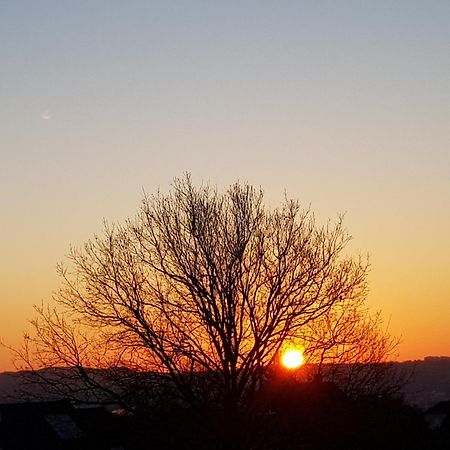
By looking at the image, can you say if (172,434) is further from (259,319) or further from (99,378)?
(259,319)

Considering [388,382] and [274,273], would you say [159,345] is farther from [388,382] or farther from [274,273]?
[388,382]

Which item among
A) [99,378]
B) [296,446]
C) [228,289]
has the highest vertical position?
[228,289]

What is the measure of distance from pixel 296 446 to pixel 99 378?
21.3 feet

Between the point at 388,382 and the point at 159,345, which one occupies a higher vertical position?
the point at 159,345

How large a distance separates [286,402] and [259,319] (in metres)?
2.67

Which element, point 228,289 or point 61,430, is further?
point 61,430

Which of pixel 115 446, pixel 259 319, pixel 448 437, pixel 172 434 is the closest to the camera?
pixel 172 434

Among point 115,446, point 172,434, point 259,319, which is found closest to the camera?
point 172,434

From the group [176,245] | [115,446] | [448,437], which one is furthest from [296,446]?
[448,437]

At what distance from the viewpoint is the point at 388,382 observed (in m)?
25.4

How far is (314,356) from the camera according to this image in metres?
25.5

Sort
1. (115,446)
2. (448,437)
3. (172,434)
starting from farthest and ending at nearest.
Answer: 1. (448,437)
2. (115,446)
3. (172,434)

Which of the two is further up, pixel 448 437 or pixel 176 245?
pixel 176 245

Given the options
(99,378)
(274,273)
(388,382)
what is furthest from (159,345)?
(388,382)
